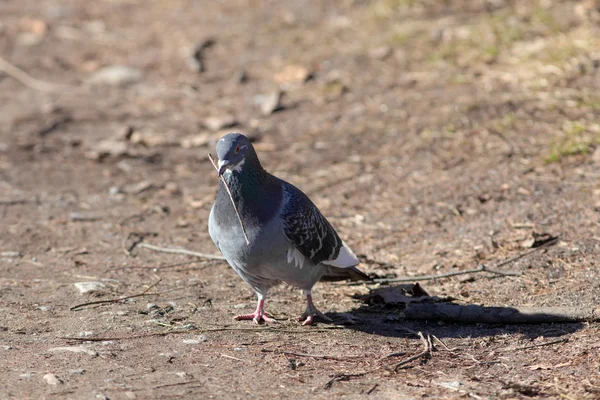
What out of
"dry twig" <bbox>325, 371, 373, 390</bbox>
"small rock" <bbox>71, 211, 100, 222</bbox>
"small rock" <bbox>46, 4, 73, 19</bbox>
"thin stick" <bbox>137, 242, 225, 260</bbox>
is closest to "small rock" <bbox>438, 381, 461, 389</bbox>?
"dry twig" <bbox>325, 371, 373, 390</bbox>

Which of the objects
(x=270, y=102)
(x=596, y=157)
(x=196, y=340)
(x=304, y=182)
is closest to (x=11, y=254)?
(x=196, y=340)

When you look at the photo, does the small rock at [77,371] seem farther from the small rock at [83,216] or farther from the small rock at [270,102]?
the small rock at [270,102]

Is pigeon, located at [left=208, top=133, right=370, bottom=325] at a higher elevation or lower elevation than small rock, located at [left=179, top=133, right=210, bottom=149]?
higher

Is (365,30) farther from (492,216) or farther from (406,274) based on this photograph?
(406,274)

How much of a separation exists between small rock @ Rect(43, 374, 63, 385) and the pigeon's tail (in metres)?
1.68

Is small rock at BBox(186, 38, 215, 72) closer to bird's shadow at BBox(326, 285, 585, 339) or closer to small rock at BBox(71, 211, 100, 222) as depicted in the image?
small rock at BBox(71, 211, 100, 222)

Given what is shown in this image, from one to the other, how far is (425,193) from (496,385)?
9.41 feet

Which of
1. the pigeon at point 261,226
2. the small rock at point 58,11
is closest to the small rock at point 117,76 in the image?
the small rock at point 58,11

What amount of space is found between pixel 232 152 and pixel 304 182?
284 centimetres

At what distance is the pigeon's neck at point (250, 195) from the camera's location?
170 inches

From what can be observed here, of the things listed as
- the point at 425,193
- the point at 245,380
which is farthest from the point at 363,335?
the point at 425,193

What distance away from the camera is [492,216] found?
19.4ft

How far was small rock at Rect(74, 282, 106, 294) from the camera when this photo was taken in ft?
16.5

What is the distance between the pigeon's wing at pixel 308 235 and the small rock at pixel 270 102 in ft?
13.2
